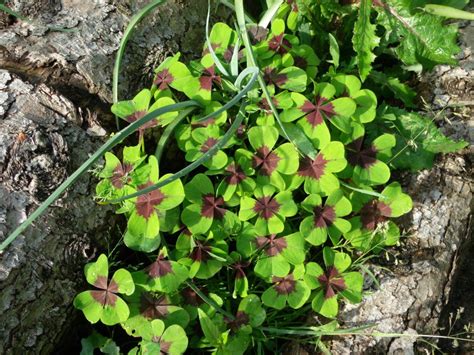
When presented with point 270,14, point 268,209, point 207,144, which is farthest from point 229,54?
point 268,209

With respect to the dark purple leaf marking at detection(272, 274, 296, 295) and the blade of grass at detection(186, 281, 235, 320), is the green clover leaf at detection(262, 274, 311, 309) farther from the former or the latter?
the blade of grass at detection(186, 281, 235, 320)

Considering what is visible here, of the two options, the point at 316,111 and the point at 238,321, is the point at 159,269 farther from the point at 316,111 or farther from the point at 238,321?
the point at 316,111

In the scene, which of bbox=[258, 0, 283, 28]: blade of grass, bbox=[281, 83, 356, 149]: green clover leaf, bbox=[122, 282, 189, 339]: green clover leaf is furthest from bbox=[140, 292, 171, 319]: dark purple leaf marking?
bbox=[258, 0, 283, 28]: blade of grass

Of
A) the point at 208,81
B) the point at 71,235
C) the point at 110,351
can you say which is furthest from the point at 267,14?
the point at 110,351

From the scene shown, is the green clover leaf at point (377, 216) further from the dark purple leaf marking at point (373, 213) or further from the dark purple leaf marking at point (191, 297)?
the dark purple leaf marking at point (191, 297)

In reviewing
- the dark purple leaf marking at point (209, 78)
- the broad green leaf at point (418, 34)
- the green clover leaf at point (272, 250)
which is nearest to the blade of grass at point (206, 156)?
the dark purple leaf marking at point (209, 78)
